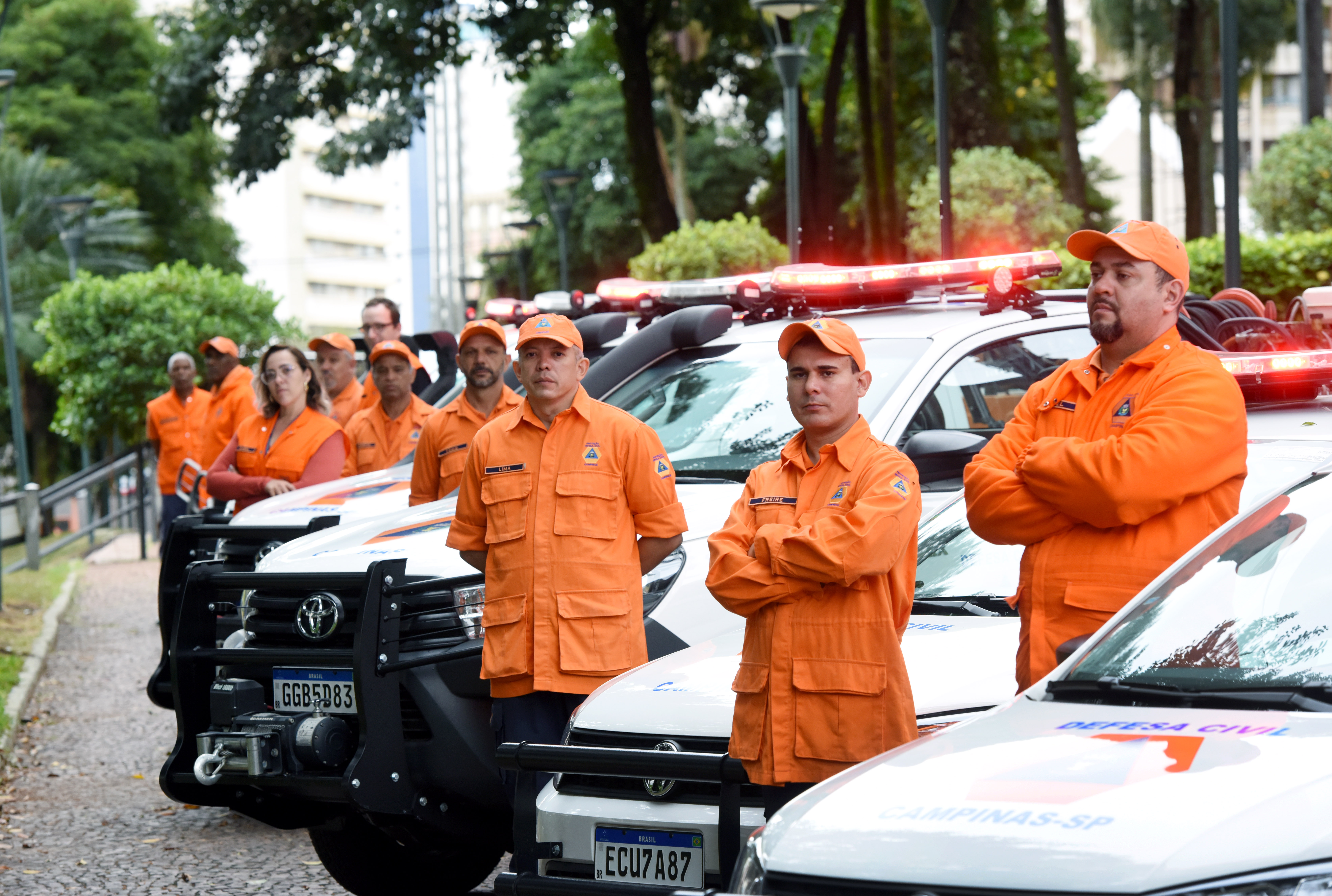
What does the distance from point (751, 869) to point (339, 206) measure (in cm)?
13507

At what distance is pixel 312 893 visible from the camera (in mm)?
6637

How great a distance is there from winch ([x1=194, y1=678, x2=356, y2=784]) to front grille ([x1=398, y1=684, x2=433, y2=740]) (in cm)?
22

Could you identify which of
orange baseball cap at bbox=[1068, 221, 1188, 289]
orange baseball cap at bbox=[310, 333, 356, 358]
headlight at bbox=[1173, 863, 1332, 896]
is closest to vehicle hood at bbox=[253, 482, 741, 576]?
orange baseball cap at bbox=[1068, 221, 1188, 289]

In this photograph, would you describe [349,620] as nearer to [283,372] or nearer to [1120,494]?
[1120,494]

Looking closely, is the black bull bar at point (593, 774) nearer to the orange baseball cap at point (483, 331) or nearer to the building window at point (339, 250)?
the orange baseball cap at point (483, 331)

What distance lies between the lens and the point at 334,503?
7.43 m

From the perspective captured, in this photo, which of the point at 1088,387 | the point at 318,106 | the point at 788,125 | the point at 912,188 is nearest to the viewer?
the point at 1088,387

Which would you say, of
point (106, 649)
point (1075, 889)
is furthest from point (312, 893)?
point (106, 649)

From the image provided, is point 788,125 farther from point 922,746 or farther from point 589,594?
point 922,746

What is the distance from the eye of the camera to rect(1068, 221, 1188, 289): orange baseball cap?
174 inches

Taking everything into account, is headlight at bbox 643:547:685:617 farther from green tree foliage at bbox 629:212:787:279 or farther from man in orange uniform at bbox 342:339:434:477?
green tree foliage at bbox 629:212:787:279

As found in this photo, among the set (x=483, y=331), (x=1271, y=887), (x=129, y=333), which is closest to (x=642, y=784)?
(x=1271, y=887)

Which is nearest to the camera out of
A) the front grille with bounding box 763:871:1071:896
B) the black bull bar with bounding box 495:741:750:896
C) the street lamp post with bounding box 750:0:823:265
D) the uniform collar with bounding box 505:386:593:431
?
the front grille with bounding box 763:871:1071:896

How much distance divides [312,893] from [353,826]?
0.62 m
